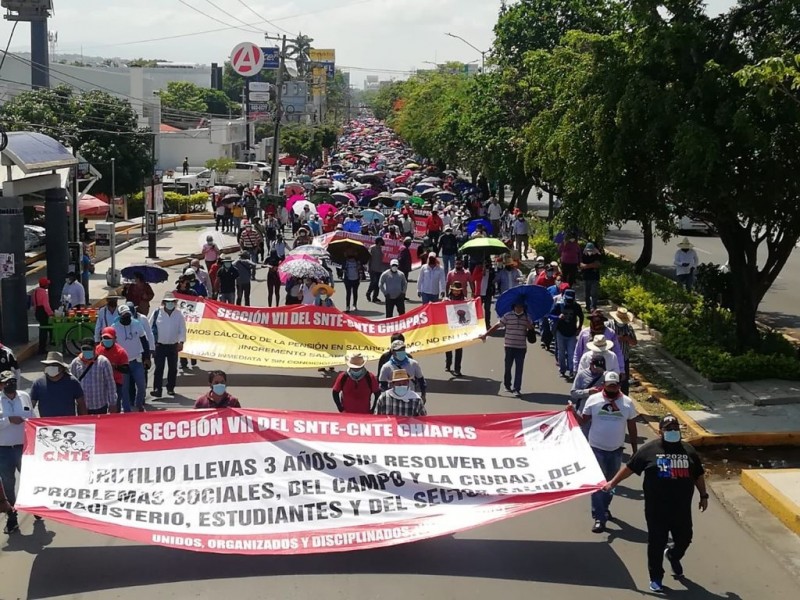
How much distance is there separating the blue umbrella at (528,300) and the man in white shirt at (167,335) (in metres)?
4.42

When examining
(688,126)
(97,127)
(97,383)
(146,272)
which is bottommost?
(97,383)

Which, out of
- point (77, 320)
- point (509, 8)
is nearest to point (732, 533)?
point (77, 320)

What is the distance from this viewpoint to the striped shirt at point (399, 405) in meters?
9.76

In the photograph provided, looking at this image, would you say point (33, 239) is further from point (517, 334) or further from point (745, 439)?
point (745, 439)

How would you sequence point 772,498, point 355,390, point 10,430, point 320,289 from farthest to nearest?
point 320,289
point 355,390
point 772,498
point 10,430

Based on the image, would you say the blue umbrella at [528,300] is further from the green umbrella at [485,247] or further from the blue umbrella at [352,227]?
the blue umbrella at [352,227]

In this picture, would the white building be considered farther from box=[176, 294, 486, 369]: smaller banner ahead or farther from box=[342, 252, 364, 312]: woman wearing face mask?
box=[176, 294, 486, 369]: smaller banner ahead

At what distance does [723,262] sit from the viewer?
3066cm

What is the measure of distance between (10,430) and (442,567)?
3.96 meters

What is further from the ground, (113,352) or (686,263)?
(686,263)

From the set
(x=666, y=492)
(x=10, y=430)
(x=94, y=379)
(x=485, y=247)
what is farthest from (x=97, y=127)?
(x=666, y=492)

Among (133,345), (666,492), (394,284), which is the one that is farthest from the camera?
(394,284)

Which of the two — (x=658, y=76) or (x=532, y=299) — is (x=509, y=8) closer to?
(x=658, y=76)

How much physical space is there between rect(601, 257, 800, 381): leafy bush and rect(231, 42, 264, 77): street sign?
67485mm
